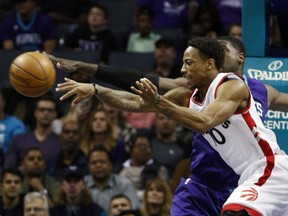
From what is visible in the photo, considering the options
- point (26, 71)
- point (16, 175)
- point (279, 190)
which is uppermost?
point (26, 71)

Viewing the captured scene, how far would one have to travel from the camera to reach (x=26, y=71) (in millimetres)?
7711

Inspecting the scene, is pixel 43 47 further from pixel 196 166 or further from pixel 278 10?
pixel 196 166

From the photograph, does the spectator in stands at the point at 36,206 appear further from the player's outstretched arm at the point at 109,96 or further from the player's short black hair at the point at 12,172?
the player's outstretched arm at the point at 109,96

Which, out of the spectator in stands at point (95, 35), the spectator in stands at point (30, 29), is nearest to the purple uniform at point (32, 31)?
the spectator in stands at point (30, 29)

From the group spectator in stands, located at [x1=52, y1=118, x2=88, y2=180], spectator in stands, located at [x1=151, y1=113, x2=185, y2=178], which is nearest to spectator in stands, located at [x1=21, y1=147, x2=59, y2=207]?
spectator in stands, located at [x1=52, y1=118, x2=88, y2=180]

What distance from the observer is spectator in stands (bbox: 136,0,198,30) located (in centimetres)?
1392

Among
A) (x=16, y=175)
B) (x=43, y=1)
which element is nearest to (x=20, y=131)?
(x=16, y=175)

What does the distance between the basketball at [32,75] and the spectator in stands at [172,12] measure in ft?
20.5

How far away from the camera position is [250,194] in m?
6.65

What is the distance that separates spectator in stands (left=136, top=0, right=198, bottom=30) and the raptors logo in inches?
291

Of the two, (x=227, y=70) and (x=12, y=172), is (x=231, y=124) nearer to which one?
(x=227, y=70)

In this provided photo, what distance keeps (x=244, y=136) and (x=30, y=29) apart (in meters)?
7.09

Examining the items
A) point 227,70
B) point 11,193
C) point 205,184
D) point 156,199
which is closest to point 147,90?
point 227,70

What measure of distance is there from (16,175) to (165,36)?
378 cm
